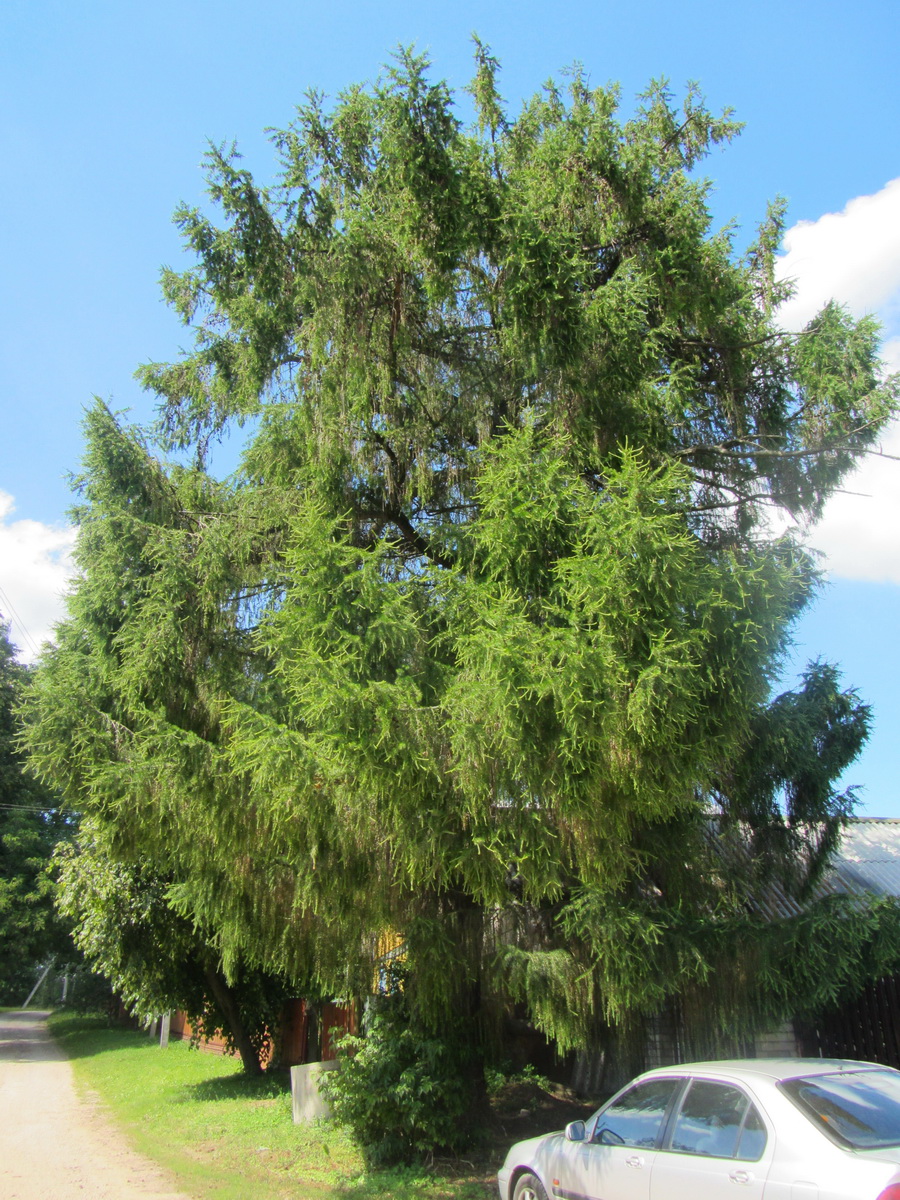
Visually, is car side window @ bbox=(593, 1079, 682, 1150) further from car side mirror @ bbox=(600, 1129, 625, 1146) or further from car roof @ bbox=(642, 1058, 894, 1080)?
car roof @ bbox=(642, 1058, 894, 1080)

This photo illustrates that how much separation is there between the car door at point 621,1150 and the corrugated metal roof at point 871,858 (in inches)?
276

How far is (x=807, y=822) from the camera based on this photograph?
8.88 m

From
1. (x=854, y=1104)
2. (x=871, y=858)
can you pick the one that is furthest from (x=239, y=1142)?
(x=871, y=858)

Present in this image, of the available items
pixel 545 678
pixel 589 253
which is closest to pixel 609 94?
pixel 589 253

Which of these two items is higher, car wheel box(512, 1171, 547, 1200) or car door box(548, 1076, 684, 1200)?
car door box(548, 1076, 684, 1200)

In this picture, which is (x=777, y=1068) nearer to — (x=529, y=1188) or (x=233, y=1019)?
(x=529, y=1188)

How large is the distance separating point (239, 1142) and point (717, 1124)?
26.4ft

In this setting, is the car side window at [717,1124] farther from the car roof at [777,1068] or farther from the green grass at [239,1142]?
the green grass at [239,1142]

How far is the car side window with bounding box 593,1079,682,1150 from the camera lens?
5.25 m

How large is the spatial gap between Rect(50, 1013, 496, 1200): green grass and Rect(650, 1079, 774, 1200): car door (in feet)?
11.9

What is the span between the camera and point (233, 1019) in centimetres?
1592

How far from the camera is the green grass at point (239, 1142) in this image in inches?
318

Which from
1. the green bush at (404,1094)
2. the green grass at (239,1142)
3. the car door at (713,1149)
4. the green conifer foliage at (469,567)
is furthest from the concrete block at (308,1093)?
the car door at (713,1149)

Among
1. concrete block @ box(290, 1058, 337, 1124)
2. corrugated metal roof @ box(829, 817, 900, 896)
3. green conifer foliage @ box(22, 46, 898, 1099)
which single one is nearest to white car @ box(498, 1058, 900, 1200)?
green conifer foliage @ box(22, 46, 898, 1099)
